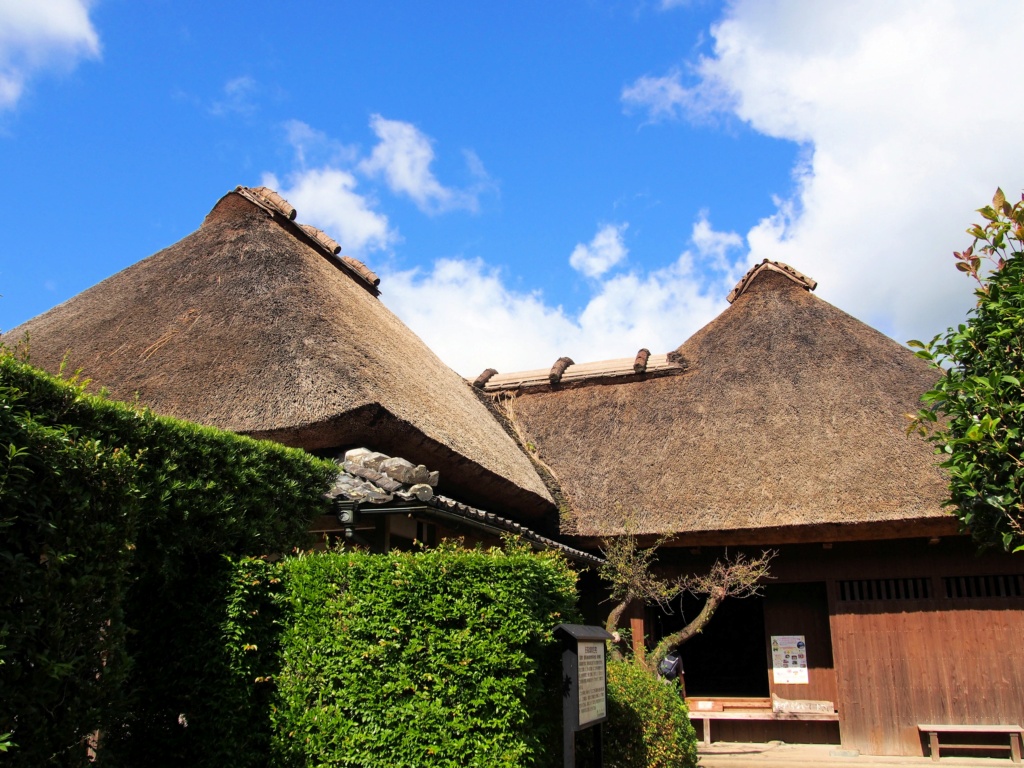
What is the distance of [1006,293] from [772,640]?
Answer: 819 cm

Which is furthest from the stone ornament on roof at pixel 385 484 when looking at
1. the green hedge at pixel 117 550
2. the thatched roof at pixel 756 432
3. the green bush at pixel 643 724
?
the thatched roof at pixel 756 432

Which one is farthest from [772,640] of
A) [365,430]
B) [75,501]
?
[75,501]

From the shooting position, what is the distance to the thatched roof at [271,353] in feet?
25.3

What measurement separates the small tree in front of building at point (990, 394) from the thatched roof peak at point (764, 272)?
10475mm

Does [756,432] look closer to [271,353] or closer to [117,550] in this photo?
[271,353]

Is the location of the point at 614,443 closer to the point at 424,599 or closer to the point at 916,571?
the point at 916,571

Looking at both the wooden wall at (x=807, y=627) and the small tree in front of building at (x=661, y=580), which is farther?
the wooden wall at (x=807, y=627)

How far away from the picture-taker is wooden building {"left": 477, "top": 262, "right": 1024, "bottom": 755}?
10.3 m

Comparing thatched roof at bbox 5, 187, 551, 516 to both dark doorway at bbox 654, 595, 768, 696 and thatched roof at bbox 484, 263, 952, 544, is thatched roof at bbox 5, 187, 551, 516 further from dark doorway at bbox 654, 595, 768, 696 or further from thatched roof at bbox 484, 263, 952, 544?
dark doorway at bbox 654, 595, 768, 696

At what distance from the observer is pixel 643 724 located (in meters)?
6.26

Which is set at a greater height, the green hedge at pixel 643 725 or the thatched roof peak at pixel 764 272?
the thatched roof peak at pixel 764 272

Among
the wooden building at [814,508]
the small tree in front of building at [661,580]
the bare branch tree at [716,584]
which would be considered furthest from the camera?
the wooden building at [814,508]

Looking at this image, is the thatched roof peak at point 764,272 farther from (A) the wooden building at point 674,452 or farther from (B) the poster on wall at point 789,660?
(B) the poster on wall at point 789,660

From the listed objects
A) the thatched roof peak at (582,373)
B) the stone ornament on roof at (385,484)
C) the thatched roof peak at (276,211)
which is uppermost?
the thatched roof peak at (276,211)
